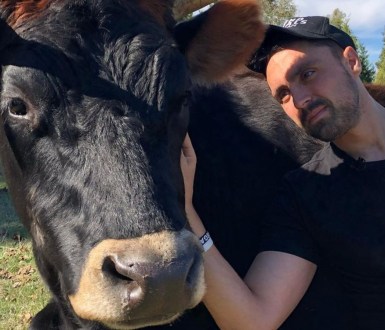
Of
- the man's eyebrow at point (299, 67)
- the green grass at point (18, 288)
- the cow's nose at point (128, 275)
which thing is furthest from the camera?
the green grass at point (18, 288)

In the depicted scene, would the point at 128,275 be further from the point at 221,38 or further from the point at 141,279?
the point at 221,38

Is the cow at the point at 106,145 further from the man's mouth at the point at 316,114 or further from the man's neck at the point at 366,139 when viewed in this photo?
the man's neck at the point at 366,139

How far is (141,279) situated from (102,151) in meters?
0.61

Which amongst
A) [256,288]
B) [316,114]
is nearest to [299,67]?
[316,114]

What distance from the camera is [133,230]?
269 cm

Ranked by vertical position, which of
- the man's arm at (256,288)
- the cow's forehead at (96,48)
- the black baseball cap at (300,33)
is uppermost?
the cow's forehead at (96,48)

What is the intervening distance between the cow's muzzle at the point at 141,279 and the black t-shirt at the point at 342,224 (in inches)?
59.6

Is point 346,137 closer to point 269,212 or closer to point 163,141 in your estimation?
point 269,212

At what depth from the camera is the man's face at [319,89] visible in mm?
4215

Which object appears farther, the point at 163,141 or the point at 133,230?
the point at 163,141

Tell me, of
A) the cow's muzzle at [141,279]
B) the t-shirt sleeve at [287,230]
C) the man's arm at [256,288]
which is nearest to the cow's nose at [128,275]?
the cow's muzzle at [141,279]

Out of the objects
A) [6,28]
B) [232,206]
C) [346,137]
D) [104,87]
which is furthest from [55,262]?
[346,137]

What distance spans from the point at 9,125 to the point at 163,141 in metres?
0.71

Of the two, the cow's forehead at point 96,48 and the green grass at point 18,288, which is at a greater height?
the cow's forehead at point 96,48
